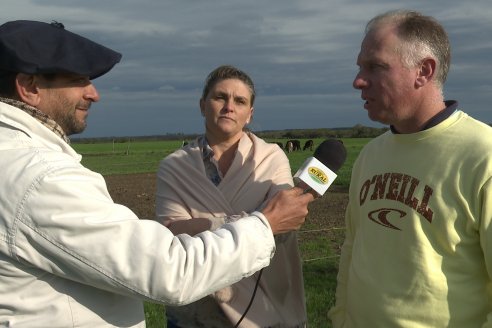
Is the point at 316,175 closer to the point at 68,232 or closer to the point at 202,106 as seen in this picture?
the point at 68,232

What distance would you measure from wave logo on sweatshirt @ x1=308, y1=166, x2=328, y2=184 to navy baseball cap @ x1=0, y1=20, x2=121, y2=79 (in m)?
1.13

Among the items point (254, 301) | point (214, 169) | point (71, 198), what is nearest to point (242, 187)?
point (214, 169)

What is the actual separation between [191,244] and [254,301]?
5.56ft

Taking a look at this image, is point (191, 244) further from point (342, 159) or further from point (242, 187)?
point (242, 187)

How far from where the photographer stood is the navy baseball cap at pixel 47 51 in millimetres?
2674

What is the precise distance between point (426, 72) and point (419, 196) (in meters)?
0.60

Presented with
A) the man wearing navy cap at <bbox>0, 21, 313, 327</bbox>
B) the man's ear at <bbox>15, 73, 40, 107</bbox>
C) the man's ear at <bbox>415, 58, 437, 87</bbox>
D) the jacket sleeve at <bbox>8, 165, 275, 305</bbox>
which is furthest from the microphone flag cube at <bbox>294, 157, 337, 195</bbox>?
the man's ear at <bbox>15, 73, 40, 107</bbox>

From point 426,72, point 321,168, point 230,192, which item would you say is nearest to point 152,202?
point 230,192

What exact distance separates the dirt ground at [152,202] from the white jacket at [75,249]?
41.2 feet

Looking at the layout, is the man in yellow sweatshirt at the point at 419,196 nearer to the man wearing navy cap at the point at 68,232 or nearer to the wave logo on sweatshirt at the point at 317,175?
the wave logo on sweatshirt at the point at 317,175

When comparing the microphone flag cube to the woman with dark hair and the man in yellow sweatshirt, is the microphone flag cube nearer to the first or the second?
the man in yellow sweatshirt

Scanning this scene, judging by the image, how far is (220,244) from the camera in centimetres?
268

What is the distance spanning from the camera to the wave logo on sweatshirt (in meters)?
3.36

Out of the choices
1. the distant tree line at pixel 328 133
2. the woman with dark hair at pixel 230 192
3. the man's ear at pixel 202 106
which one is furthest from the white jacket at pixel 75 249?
the distant tree line at pixel 328 133
